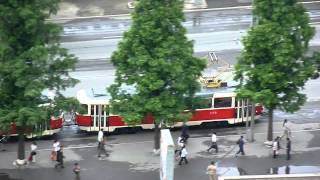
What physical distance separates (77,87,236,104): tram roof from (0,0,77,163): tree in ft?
15.7

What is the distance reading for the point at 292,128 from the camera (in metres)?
45.0

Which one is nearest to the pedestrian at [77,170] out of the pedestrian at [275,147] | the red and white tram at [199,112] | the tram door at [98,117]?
the red and white tram at [199,112]

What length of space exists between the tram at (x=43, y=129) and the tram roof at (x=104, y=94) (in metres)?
1.82

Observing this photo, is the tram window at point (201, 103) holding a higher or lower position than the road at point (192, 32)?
lower

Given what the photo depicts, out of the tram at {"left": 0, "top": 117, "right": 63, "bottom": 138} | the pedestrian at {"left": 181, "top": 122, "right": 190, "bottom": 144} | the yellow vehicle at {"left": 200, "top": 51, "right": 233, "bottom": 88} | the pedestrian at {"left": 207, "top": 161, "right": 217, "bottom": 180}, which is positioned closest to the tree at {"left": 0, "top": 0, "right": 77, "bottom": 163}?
the tram at {"left": 0, "top": 117, "right": 63, "bottom": 138}

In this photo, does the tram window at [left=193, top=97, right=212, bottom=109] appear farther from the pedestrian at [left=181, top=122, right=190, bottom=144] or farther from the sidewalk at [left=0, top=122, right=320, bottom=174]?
the sidewalk at [left=0, top=122, right=320, bottom=174]

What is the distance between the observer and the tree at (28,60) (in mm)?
36250

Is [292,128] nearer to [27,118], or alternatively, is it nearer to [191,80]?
[191,80]

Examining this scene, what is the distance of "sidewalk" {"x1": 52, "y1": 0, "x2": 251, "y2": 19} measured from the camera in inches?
2507

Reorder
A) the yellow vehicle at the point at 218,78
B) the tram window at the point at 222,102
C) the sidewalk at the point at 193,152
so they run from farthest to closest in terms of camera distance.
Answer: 1. the yellow vehicle at the point at 218,78
2. the tram window at the point at 222,102
3. the sidewalk at the point at 193,152

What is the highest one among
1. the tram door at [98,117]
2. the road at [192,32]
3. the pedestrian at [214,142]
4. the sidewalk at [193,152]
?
the road at [192,32]

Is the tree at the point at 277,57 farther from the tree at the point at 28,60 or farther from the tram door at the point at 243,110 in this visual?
the tree at the point at 28,60

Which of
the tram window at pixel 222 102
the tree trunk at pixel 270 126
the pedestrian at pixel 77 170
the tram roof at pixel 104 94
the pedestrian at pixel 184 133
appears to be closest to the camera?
the pedestrian at pixel 77 170

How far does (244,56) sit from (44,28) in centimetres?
1043
